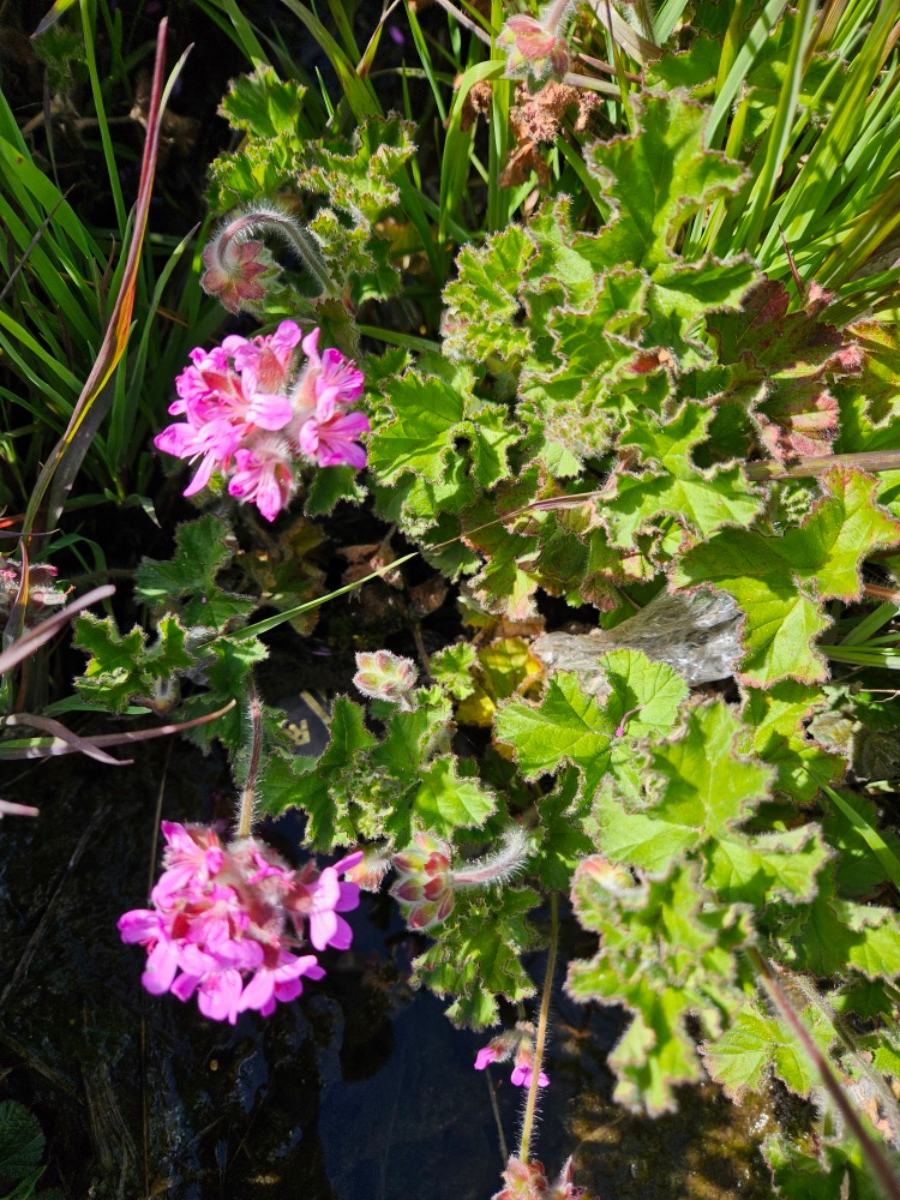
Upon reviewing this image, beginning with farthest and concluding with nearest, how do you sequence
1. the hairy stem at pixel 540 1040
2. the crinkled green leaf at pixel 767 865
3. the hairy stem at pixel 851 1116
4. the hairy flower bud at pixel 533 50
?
the hairy stem at pixel 540 1040 < the hairy flower bud at pixel 533 50 < the crinkled green leaf at pixel 767 865 < the hairy stem at pixel 851 1116

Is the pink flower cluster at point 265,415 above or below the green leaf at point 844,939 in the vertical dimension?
above

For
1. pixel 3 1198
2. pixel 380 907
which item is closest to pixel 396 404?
pixel 380 907

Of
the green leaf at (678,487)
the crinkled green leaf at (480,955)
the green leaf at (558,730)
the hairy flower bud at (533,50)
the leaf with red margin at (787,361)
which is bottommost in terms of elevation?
the crinkled green leaf at (480,955)

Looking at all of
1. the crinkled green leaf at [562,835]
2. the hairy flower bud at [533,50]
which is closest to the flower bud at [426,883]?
the crinkled green leaf at [562,835]

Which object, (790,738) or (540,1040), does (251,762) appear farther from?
(790,738)

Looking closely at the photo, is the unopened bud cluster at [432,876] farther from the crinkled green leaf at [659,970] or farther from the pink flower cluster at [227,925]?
the crinkled green leaf at [659,970]

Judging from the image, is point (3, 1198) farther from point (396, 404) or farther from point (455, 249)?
point (455, 249)
